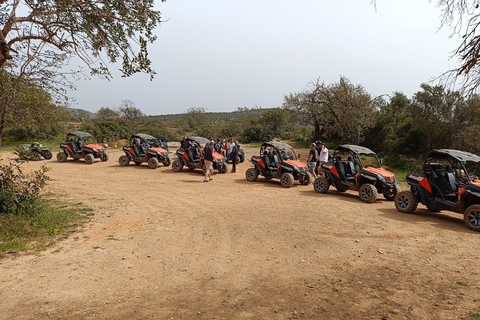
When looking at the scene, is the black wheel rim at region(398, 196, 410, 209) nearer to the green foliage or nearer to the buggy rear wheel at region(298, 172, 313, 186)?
the buggy rear wheel at region(298, 172, 313, 186)

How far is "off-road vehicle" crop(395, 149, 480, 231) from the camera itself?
24.2 feet

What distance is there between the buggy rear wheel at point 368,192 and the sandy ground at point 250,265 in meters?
0.40

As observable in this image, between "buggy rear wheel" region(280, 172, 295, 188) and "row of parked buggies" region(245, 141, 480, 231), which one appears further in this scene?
"buggy rear wheel" region(280, 172, 295, 188)

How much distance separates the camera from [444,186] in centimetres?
795

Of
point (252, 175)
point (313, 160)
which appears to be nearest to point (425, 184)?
point (313, 160)

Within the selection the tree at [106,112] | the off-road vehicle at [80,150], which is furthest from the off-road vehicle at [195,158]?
the tree at [106,112]

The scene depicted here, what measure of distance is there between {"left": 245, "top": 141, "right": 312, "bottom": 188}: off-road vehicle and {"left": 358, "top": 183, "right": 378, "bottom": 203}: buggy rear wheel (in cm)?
273

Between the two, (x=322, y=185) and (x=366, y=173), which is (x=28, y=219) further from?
(x=366, y=173)

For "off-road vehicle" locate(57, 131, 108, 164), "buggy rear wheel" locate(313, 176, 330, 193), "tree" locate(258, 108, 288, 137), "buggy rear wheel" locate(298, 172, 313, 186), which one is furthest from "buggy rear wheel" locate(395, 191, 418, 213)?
"tree" locate(258, 108, 288, 137)

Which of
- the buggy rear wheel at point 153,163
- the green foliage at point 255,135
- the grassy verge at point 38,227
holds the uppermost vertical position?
the green foliage at point 255,135

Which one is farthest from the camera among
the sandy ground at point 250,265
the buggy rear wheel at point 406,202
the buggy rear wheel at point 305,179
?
the buggy rear wheel at point 305,179

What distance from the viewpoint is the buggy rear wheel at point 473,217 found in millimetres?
6957

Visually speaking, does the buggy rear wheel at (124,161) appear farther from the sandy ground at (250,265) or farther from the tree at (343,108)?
the tree at (343,108)

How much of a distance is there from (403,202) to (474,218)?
166 centimetres
